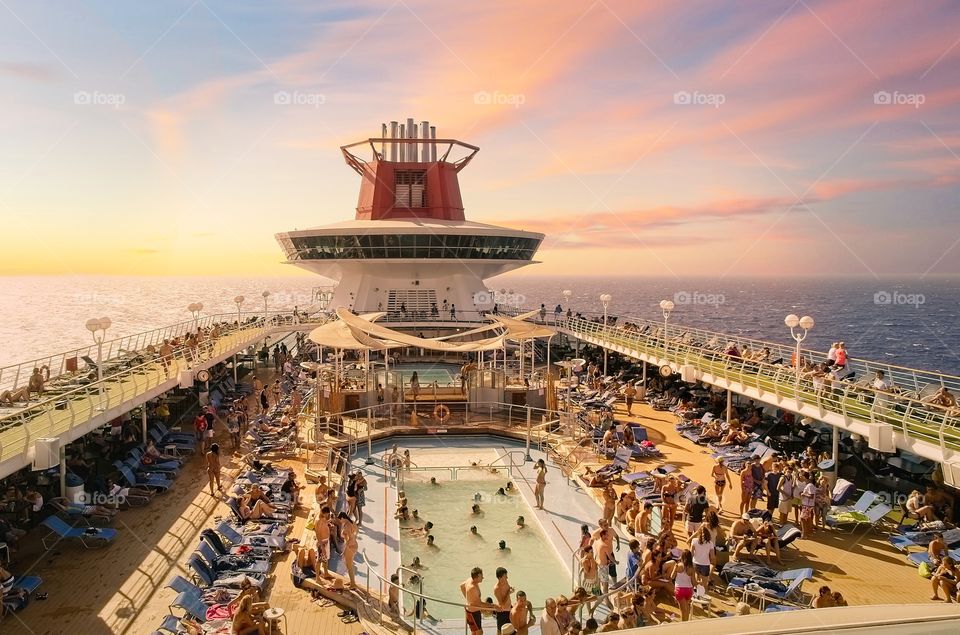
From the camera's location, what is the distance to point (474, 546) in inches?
460

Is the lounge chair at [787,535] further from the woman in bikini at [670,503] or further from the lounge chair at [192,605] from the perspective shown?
the lounge chair at [192,605]

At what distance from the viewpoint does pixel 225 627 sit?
8.09 meters

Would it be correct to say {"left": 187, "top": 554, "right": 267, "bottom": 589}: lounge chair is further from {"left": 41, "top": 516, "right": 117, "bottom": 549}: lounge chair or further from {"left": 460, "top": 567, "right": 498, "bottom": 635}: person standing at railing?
{"left": 460, "top": 567, "right": 498, "bottom": 635}: person standing at railing

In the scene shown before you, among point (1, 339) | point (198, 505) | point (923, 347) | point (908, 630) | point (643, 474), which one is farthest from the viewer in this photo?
point (1, 339)

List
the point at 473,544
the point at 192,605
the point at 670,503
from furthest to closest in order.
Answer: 1. the point at 473,544
2. the point at 670,503
3. the point at 192,605

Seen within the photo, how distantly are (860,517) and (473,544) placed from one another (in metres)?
6.82

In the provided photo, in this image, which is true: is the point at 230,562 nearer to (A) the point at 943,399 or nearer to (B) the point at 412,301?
(A) the point at 943,399

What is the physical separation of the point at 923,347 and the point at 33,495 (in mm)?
77195

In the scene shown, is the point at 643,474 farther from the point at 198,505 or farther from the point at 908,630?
the point at 908,630

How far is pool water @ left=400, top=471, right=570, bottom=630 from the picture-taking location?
33.6 ft

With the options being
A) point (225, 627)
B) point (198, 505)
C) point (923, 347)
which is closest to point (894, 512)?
point (225, 627)

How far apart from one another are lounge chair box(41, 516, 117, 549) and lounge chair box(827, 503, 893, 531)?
1241 cm

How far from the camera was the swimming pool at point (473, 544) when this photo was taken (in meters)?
10.3

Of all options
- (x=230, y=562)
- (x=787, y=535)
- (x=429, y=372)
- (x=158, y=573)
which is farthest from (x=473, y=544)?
(x=429, y=372)
